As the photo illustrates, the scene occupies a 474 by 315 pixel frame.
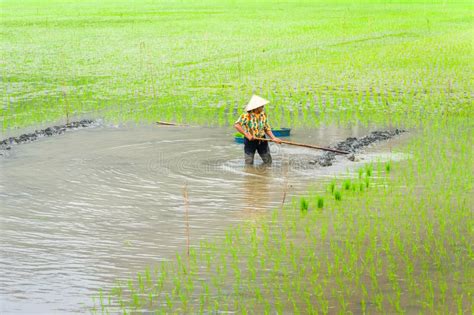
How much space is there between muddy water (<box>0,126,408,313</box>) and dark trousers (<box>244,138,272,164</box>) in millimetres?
128

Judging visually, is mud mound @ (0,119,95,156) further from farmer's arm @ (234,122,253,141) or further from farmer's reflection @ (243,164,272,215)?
farmer's reflection @ (243,164,272,215)

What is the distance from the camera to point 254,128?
10.1m

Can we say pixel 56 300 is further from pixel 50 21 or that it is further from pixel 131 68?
pixel 50 21

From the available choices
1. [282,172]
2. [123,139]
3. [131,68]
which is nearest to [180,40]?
[131,68]

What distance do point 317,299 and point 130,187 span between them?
12.4 ft

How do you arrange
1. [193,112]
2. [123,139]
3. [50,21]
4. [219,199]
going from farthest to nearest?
[50,21] < [193,112] < [123,139] < [219,199]

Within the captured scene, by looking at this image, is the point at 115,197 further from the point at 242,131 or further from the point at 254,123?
the point at 254,123

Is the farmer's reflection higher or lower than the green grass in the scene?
lower

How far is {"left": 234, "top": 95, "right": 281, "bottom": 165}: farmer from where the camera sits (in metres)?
9.91

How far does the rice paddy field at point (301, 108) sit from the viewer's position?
6121 millimetres

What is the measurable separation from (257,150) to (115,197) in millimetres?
2097

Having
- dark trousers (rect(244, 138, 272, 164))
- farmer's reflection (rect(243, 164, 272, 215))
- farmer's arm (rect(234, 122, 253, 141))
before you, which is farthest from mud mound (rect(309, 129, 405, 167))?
farmer's arm (rect(234, 122, 253, 141))

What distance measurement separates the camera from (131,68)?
1952cm

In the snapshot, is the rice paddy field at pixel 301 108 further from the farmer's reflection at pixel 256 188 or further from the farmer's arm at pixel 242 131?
the farmer's arm at pixel 242 131
